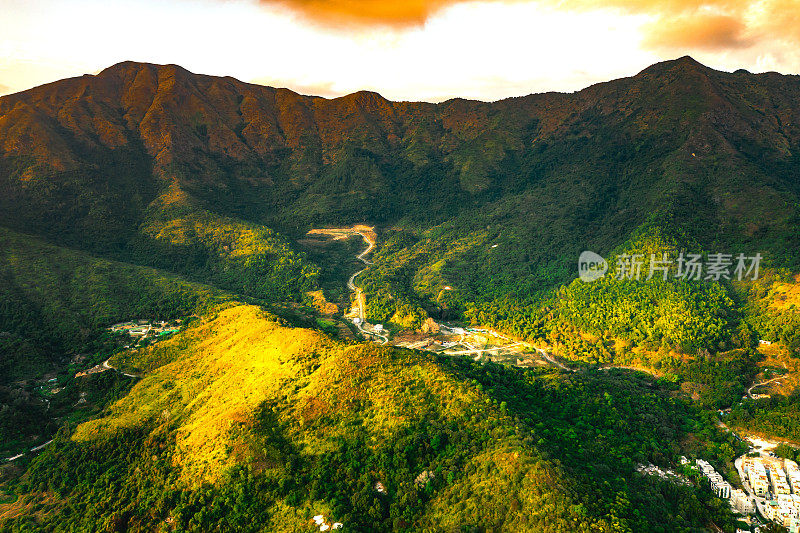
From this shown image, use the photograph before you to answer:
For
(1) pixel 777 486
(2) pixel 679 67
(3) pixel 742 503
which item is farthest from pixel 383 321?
(2) pixel 679 67

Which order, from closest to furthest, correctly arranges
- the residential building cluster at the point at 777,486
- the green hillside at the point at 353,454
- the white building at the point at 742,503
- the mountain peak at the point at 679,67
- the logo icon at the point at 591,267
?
1. the green hillside at the point at 353,454
2. the residential building cluster at the point at 777,486
3. the white building at the point at 742,503
4. the logo icon at the point at 591,267
5. the mountain peak at the point at 679,67

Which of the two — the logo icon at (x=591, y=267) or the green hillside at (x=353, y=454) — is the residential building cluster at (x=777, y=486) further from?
the logo icon at (x=591, y=267)

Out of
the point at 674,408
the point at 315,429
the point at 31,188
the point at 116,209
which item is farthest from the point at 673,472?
the point at 31,188

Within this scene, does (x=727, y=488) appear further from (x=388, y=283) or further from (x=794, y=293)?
(x=388, y=283)

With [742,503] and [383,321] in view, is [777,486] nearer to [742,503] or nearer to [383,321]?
[742,503]

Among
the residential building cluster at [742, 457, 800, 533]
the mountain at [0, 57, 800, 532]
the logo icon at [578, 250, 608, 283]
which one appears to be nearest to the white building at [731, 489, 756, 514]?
the residential building cluster at [742, 457, 800, 533]

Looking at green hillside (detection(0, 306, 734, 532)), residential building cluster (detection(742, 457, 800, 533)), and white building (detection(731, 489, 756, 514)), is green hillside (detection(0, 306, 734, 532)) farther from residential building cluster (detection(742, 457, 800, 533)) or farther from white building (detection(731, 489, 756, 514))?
residential building cluster (detection(742, 457, 800, 533))

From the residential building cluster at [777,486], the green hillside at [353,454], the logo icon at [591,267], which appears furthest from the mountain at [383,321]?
the logo icon at [591,267]

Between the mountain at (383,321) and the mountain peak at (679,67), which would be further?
→ the mountain peak at (679,67)
